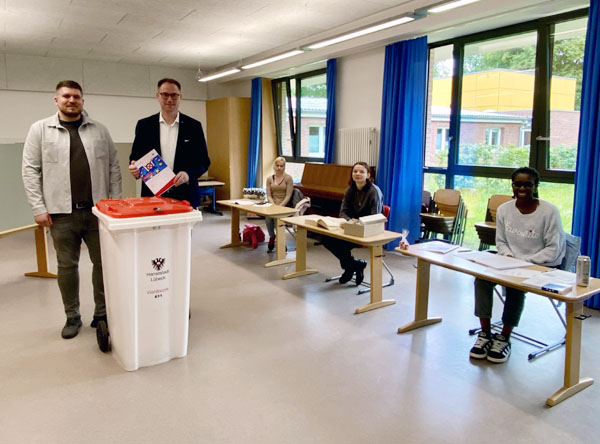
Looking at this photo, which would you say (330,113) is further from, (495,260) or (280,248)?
(495,260)

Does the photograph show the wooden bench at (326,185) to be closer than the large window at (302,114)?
Yes

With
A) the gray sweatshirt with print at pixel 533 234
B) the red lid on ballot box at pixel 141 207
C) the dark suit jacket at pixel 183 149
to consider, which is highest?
the dark suit jacket at pixel 183 149

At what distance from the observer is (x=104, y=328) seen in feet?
9.39

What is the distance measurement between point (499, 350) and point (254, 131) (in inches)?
271

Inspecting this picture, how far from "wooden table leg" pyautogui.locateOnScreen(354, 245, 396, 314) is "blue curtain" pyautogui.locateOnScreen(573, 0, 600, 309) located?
173 cm

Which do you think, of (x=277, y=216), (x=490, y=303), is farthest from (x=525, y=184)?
(x=277, y=216)

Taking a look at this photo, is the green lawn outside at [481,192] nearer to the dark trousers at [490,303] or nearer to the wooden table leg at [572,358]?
the dark trousers at [490,303]

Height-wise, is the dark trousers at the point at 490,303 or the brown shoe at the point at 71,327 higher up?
the dark trousers at the point at 490,303

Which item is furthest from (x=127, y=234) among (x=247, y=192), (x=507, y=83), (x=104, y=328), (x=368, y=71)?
(x=368, y=71)

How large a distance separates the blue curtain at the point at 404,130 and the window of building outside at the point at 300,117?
2054 mm

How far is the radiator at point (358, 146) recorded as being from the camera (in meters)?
6.23

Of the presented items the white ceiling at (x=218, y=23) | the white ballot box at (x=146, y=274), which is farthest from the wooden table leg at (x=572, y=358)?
the white ceiling at (x=218, y=23)

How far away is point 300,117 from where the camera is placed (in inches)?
327

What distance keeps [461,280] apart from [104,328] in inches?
132
